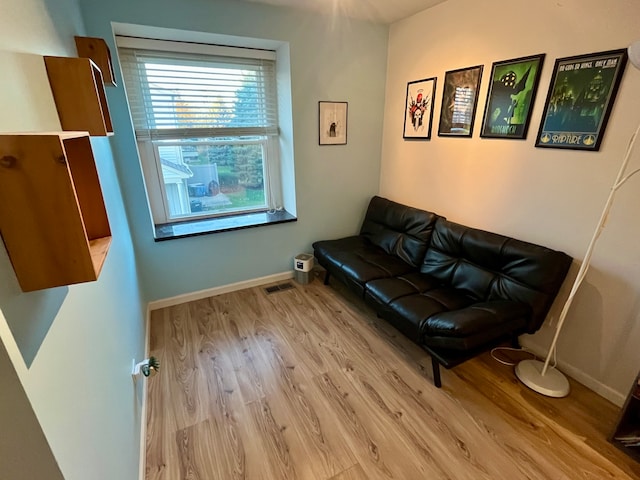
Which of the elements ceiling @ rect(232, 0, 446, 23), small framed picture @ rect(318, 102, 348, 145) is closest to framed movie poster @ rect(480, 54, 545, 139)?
ceiling @ rect(232, 0, 446, 23)

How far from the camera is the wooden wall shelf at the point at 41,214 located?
575 millimetres

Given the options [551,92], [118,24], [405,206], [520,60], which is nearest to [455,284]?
[405,206]

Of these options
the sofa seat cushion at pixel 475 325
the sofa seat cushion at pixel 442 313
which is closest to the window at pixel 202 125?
the sofa seat cushion at pixel 442 313

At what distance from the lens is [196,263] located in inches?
107

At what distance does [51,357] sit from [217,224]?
2216 millimetres

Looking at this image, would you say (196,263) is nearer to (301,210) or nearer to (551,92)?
(301,210)

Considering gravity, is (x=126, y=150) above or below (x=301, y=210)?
above

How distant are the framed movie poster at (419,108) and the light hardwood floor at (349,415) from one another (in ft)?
5.84

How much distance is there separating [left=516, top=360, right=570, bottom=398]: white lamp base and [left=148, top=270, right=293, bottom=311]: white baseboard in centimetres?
211

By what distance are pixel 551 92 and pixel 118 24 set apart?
2.82 m

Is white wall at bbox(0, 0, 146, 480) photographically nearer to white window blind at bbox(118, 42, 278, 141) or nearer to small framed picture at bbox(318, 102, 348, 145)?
white window blind at bbox(118, 42, 278, 141)

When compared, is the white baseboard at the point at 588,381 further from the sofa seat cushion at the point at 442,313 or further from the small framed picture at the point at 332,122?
the small framed picture at the point at 332,122

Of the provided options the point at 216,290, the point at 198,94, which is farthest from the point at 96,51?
the point at 216,290

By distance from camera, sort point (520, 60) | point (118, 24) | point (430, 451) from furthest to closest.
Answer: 1. point (118, 24)
2. point (520, 60)
3. point (430, 451)
